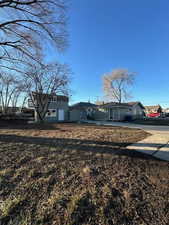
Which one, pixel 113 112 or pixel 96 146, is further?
pixel 113 112

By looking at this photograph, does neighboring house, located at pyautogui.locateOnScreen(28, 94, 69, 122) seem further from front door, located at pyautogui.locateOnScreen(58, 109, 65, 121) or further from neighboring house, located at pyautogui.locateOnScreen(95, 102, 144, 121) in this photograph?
neighboring house, located at pyautogui.locateOnScreen(95, 102, 144, 121)

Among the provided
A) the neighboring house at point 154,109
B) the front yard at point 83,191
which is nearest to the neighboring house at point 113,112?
the front yard at point 83,191

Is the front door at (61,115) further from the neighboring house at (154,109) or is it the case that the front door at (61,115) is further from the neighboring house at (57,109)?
the neighboring house at (154,109)

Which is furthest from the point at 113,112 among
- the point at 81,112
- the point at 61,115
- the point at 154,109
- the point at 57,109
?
the point at 154,109

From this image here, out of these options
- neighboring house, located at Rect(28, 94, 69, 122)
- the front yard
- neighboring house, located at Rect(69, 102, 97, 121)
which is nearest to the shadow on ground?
the front yard

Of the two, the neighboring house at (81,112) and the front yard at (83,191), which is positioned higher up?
the neighboring house at (81,112)

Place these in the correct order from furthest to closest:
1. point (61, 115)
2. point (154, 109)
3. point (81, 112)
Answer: point (154, 109), point (81, 112), point (61, 115)

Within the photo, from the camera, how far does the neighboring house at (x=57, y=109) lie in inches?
830

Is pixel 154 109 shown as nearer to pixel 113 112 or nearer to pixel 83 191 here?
pixel 113 112

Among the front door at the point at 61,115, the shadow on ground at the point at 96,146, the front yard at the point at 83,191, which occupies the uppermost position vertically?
the front door at the point at 61,115

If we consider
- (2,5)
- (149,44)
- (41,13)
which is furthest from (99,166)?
(149,44)

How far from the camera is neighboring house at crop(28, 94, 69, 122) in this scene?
21.1 metres

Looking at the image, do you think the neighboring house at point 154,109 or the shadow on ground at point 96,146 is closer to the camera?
the shadow on ground at point 96,146

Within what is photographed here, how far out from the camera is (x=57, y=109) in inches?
866
